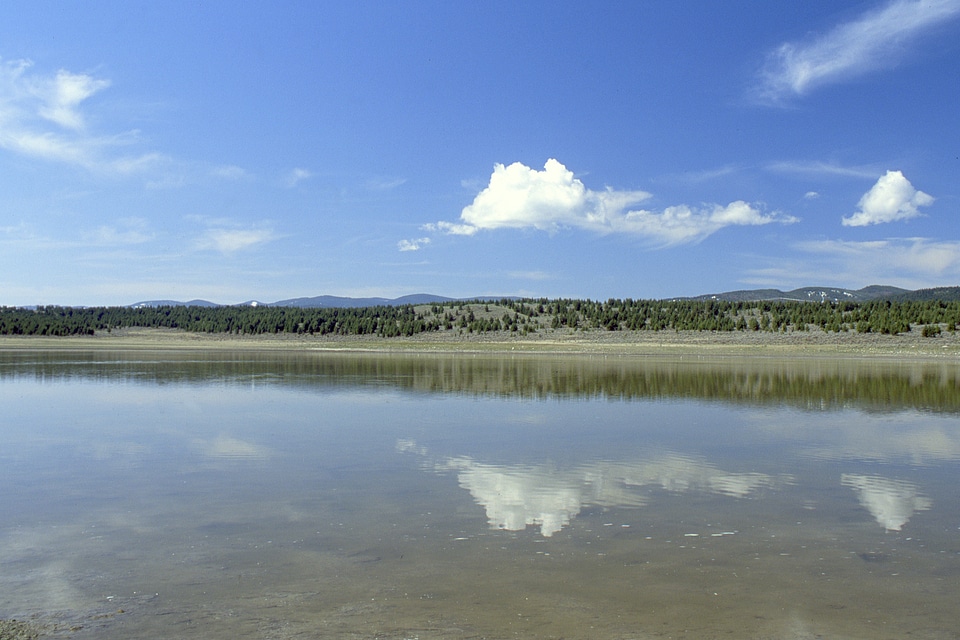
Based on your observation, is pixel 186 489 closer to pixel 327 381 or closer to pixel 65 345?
pixel 327 381

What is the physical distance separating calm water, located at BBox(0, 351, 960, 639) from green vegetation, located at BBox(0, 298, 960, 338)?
52925 mm

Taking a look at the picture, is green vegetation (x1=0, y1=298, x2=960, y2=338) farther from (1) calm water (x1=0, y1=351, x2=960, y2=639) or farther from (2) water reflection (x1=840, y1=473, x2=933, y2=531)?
(2) water reflection (x1=840, y1=473, x2=933, y2=531)

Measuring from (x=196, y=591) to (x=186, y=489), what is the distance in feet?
15.0

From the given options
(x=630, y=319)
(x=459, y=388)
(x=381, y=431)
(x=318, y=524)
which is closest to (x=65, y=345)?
(x=630, y=319)

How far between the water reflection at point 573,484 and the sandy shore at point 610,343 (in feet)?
152

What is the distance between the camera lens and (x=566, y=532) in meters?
8.85

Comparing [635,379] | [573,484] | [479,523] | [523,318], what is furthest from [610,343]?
[479,523]

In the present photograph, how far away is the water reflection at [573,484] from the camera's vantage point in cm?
979

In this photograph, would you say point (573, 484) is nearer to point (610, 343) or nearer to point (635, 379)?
point (635, 379)

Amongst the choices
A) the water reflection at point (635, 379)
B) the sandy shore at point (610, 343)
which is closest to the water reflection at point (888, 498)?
the water reflection at point (635, 379)

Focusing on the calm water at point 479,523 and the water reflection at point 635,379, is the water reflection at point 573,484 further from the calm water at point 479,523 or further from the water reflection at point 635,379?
the water reflection at point 635,379

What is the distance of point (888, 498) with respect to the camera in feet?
35.2

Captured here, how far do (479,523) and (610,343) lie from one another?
60333mm

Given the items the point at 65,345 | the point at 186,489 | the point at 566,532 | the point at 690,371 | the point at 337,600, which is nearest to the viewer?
the point at 337,600
